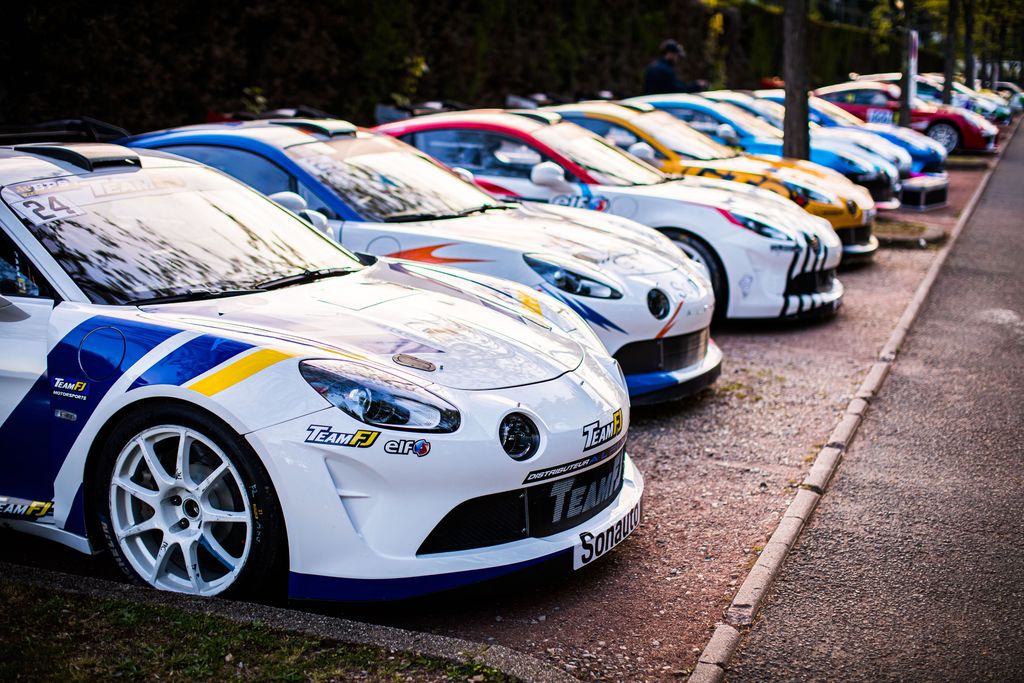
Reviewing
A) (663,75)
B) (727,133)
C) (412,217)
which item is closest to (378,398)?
(412,217)

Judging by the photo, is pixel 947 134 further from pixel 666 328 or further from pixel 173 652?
pixel 173 652

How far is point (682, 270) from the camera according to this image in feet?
21.6

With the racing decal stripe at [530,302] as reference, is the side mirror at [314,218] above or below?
above

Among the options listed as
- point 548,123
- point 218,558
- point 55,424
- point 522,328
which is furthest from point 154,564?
point 548,123

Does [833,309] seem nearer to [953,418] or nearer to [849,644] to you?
[953,418]

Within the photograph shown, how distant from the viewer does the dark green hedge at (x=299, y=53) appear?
10203mm

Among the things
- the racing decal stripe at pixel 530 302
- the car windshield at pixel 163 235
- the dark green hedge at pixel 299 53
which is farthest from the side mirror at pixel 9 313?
the dark green hedge at pixel 299 53

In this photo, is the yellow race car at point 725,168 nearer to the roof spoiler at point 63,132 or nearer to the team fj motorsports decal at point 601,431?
the roof spoiler at point 63,132

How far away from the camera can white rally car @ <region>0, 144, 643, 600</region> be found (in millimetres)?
3525

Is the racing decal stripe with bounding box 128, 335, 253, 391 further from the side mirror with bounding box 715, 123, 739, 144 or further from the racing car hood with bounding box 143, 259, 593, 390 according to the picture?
the side mirror with bounding box 715, 123, 739, 144

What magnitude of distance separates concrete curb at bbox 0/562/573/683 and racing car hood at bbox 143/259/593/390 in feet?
2.66

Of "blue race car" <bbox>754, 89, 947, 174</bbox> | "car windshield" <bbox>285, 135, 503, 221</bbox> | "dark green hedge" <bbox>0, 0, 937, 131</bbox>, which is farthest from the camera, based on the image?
"blue race car" <bbox>754, 89, 947, 174</bbox>

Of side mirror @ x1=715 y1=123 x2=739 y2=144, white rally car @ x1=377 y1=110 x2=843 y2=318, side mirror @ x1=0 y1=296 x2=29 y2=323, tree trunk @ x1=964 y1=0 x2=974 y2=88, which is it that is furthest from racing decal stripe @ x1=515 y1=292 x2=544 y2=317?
tree trunk @ x1=964 y1=0 x2=974 y2=88

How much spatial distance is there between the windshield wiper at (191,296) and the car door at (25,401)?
316mm
